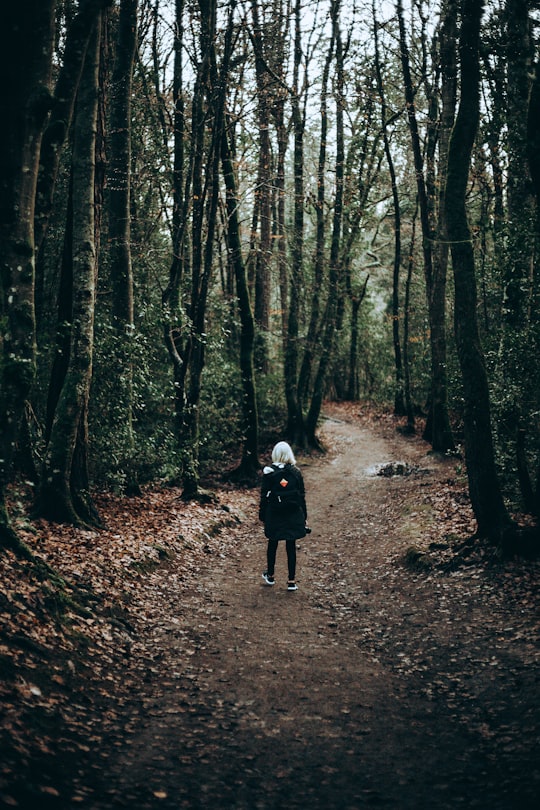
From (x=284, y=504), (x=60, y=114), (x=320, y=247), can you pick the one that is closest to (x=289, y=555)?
(x=284, y=504)

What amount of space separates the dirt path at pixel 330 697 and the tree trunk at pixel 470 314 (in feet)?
3.95

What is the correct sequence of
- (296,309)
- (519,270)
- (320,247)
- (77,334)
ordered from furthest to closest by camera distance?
(296,309)
(320,247)
(519,270)
(77,334)

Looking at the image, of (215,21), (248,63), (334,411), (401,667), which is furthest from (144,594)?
(334,411)

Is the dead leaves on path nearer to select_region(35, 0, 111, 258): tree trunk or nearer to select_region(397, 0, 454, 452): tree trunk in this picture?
select_region(35, 0, 111, 258): tree trunk

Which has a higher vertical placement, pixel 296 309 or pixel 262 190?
pixel 262 190

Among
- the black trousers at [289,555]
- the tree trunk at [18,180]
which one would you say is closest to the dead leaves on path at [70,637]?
the tree trunk at [18,180]

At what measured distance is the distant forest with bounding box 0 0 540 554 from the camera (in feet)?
23.1

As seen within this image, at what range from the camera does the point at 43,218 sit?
7289 millimetres

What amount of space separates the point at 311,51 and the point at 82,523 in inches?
745

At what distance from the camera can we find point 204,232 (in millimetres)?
17656

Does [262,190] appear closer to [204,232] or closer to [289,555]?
[204,232]

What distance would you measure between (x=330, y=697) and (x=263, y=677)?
2.58 ft

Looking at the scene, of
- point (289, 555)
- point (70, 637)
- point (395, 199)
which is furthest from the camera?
point (395, 199)

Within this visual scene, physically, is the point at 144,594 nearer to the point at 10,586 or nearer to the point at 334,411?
the point at 10,586
